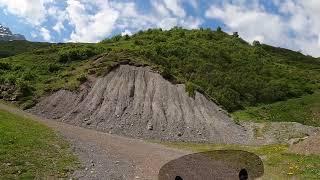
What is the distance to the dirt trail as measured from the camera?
107ft

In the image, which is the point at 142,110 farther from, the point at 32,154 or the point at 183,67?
the point at 183,67

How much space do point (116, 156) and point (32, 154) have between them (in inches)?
285

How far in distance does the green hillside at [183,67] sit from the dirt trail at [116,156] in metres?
19.1

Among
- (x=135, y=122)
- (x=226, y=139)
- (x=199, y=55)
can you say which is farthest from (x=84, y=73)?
(x=199, y=55)

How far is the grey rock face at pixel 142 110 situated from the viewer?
5759 cm

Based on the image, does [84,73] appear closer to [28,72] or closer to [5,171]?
[28,72]

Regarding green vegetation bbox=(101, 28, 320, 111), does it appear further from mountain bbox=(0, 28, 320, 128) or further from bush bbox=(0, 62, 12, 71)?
bush bbox=(0, 62, 12, 71)

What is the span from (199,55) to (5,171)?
72.9 metres

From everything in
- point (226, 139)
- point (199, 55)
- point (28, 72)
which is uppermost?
point (199, 55)

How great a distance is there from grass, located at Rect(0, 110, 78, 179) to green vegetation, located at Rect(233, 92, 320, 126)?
3755cm

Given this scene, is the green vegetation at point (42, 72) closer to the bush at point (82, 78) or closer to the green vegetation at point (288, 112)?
the bush at point (82, 78)

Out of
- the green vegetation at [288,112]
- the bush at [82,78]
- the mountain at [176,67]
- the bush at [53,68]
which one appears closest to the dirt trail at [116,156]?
the bush at [82,78]

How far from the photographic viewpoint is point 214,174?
35844 mm

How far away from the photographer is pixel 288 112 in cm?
8825
